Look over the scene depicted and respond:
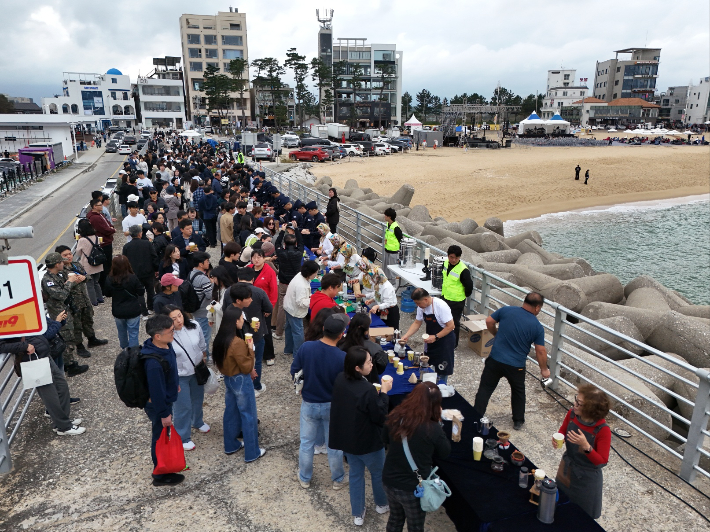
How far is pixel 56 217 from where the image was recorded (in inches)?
843

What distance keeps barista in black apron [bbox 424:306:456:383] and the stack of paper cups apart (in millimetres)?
1694

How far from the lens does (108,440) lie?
19.3 ft

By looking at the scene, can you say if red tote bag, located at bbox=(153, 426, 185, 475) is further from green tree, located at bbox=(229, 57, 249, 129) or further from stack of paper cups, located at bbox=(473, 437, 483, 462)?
green tree, located at bbox=(229, 57, 249, 129)

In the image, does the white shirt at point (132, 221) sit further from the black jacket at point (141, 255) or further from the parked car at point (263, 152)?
the parked car at point (263, 152)

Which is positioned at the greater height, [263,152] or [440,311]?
[263,152]

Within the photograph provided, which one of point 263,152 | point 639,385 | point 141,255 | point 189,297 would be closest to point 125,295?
point 189,297

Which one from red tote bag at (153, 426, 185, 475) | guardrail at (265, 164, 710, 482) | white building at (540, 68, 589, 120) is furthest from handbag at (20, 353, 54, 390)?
white building at (540, 68, 589, 120)

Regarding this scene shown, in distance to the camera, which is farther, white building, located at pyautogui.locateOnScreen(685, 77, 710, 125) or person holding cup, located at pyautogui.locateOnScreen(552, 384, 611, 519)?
white building, located at pyautogui.locateOnScreen(685, 77, 710, 125)

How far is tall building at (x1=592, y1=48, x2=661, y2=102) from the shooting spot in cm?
12198

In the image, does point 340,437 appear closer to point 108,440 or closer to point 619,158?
point 108,440

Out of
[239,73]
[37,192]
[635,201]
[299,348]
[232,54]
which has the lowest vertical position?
[635,201]

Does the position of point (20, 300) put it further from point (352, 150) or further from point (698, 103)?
point (698, 103)

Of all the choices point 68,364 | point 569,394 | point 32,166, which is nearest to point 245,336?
point 68,364

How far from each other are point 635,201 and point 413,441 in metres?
39.3
